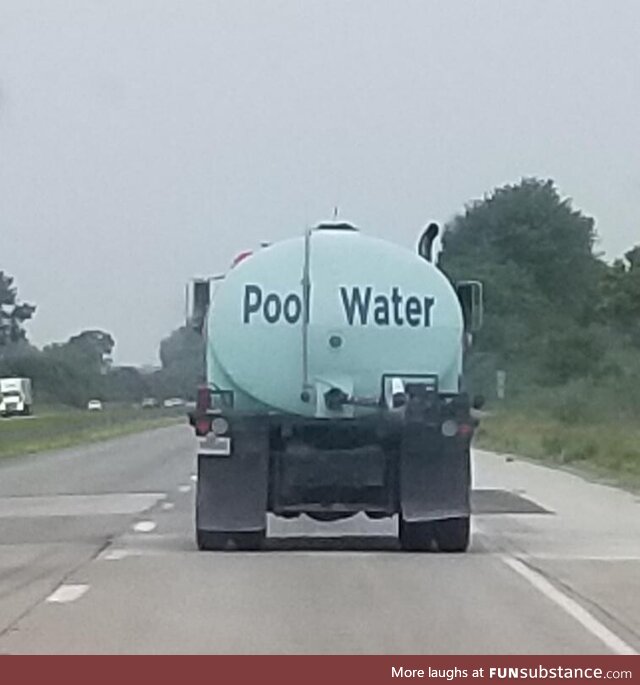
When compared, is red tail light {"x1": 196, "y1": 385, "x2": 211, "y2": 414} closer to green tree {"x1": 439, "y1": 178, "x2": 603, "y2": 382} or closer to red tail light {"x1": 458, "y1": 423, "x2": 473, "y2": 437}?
red tail light {"x1": 458, "y1": 423, "x2": 473, "y2": 437}

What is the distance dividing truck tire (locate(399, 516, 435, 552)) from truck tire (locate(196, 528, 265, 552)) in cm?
144

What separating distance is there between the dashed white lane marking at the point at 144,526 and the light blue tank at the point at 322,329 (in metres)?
5.11

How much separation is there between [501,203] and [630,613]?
105580mm

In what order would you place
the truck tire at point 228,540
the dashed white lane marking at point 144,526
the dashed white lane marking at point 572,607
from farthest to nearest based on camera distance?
the dashed white lane marking at point 144,526
the truck tire at point 228,540
the dashed white lane marking at point 572,607

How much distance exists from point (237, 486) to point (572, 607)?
5.68 metres

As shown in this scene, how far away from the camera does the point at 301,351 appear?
826 inches

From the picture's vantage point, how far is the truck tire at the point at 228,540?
2188 centimetres

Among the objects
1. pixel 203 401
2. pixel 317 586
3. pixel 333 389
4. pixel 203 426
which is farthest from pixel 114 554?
pixel 317 586

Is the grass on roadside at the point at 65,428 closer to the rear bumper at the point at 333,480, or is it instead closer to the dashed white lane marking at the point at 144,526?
the dashed white lane marking at the point at 144,526

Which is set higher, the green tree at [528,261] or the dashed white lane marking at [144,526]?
the green tree at [528,261]

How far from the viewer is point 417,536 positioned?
2214cm

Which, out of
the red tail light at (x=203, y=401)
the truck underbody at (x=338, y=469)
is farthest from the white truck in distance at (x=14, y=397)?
the red tail light at (x=203, y=401)

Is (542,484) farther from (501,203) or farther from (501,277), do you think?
(501,203)

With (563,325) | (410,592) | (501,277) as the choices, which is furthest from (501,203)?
(410,592)
